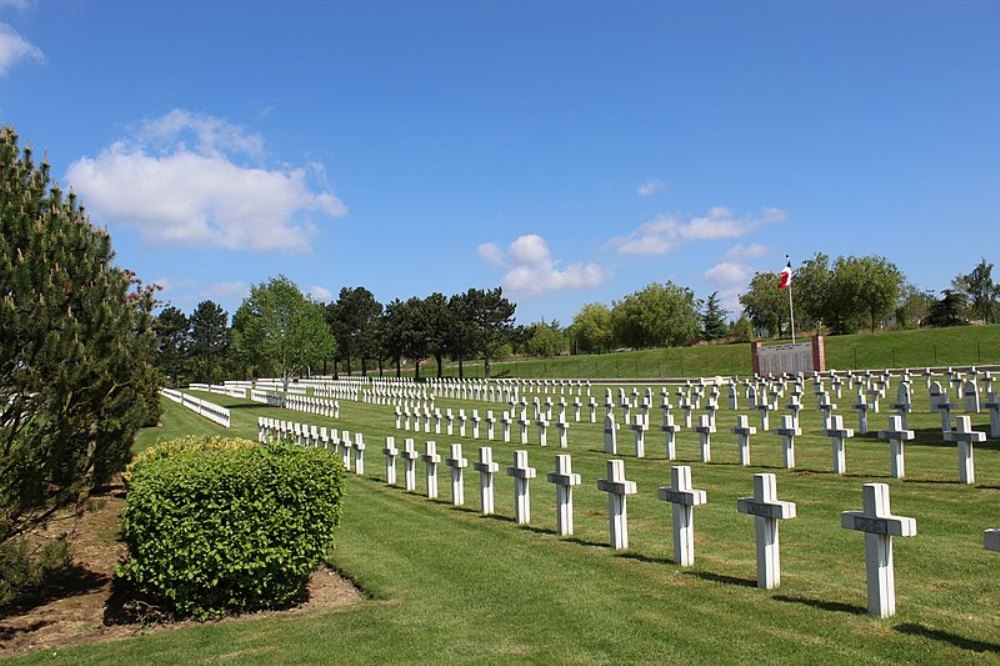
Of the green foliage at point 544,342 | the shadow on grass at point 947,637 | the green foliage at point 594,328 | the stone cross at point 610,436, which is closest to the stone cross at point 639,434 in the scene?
the stone cross at point 610,436

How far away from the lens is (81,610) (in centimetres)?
759

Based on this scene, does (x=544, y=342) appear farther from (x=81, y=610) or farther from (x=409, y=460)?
(x=81, y=610)

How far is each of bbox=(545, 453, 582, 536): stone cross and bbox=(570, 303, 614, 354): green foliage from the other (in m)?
96.4

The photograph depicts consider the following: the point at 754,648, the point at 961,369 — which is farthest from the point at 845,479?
the point at 961,369

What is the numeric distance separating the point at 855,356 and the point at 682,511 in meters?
58.1

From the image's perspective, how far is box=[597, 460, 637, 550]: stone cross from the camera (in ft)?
25.4

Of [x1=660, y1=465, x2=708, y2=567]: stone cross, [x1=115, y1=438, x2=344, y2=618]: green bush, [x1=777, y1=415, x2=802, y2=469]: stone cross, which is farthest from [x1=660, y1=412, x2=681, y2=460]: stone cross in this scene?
[x1=115, y1=438, x2=344, y2=618]: green bush

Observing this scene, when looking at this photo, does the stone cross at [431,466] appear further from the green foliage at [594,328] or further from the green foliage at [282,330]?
the green foliage at [594,328]

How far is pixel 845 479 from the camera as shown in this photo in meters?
11.5

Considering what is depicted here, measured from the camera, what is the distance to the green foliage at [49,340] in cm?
653

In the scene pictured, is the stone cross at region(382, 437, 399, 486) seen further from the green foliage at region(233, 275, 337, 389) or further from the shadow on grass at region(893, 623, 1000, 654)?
the green foliage at region(233, 275, 337, 389)

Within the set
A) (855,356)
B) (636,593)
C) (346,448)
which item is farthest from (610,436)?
(855,356)

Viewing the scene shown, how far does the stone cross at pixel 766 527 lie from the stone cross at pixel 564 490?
267cm

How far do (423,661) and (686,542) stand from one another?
9.15ft
